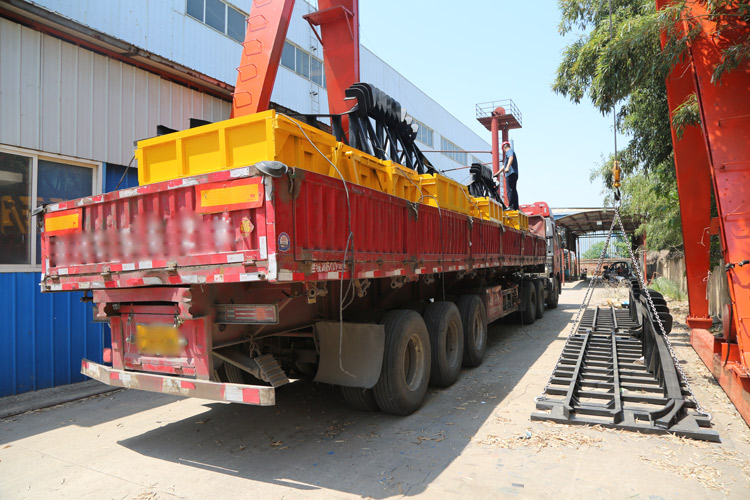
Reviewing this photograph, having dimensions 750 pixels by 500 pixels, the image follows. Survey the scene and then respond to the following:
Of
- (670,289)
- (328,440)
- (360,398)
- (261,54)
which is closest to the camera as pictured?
(328,440)

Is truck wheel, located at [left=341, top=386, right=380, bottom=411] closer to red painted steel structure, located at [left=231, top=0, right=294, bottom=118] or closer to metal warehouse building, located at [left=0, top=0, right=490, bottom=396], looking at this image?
metal warehouse building, located at [left=0, top=0, right=490, bottom=396]

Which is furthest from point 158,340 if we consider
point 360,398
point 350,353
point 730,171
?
point 730,171

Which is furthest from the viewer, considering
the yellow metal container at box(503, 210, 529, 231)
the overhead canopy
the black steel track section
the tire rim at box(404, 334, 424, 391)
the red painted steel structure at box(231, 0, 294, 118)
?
the overhead canopy

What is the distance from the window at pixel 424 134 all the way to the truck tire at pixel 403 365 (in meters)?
19.0

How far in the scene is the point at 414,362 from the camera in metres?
5.41

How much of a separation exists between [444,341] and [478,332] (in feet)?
6.01

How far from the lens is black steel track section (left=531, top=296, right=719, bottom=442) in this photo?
14.7 feet

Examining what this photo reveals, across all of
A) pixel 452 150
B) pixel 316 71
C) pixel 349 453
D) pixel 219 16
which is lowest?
pixel 349 453

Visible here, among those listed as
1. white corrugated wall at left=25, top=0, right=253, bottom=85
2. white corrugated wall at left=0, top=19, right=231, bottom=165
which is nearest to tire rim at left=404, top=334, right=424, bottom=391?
white corrugated wall at left=0, top=19, right=231, bottom=165

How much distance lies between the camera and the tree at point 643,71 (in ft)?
18.4

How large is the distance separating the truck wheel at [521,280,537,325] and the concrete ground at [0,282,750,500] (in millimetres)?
5667

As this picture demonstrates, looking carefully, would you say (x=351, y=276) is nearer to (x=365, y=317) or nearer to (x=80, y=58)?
(x=365, y=317)

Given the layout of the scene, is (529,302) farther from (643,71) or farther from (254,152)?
(254,152)

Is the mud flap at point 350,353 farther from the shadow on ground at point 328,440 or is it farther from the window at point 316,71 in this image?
the window at point 316,71
